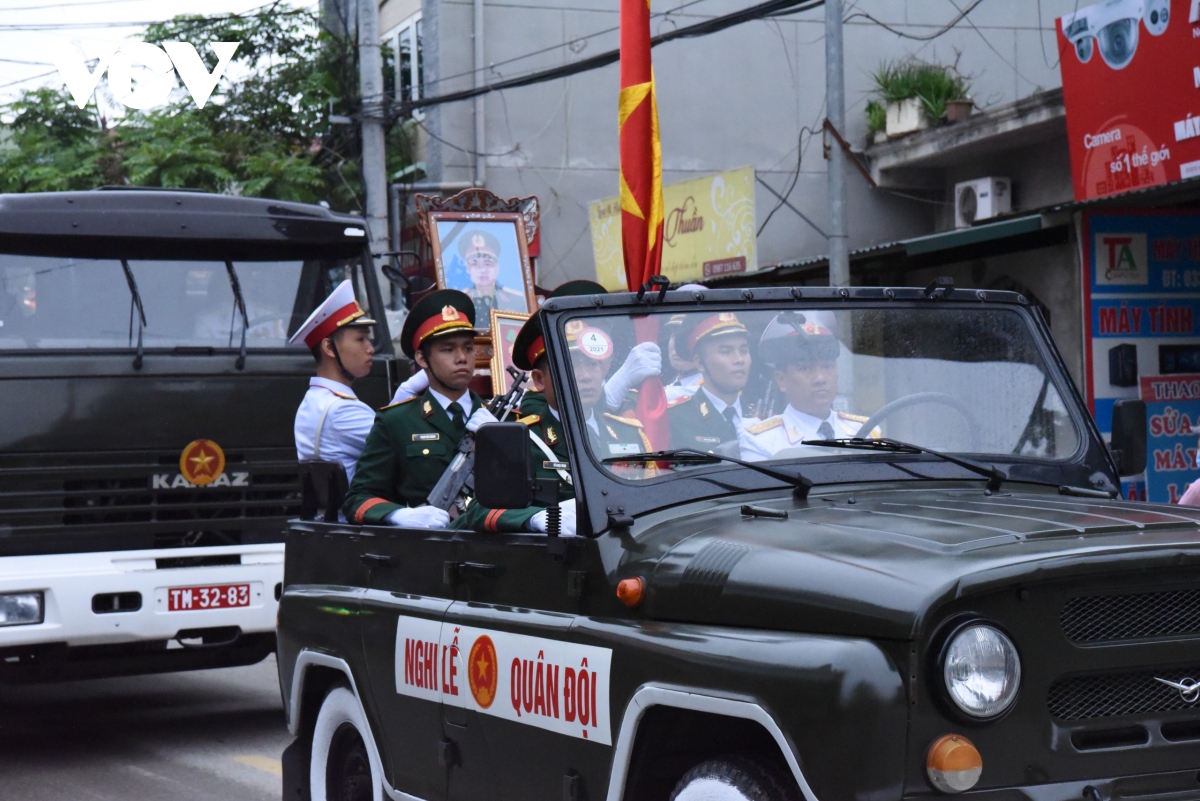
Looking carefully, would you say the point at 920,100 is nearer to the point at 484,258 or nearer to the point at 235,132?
the point at 484,258

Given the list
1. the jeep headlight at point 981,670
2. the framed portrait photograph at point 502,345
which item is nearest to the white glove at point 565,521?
the jeep headlight at point 981,670

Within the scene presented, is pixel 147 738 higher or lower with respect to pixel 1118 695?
lower

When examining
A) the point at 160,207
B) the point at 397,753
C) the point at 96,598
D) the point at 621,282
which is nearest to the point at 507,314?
the point at 160,207

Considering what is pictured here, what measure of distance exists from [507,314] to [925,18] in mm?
15038

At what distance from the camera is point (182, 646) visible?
872 centimetres

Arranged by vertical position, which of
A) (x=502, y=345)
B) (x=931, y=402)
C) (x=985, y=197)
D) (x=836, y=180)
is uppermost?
(x=985, y=197)

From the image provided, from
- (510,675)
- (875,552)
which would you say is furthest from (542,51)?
(875,552)

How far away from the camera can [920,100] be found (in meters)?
19.4

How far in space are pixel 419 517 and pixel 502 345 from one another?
6.21 m

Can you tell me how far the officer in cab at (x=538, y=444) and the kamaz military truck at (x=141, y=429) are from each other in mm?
3107

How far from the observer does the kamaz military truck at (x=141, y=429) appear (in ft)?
26.1

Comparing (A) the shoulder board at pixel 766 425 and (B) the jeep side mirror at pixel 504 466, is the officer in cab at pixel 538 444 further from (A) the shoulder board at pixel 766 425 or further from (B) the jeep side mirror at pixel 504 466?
(A) the shoulder board at pixel 766 425

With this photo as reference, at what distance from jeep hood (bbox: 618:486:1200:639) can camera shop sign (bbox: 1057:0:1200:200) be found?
29.6ft

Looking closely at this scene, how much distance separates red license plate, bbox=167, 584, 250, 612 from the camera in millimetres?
8250
